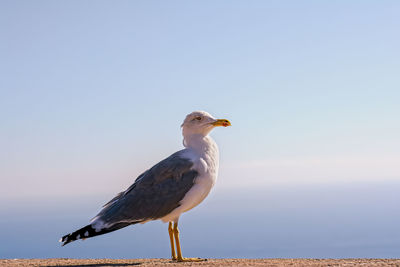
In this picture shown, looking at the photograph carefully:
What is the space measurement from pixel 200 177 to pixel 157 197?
4.08 ft

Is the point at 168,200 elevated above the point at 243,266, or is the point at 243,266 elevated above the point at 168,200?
the point at 168,200

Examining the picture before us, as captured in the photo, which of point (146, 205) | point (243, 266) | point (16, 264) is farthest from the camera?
point (16, 264)

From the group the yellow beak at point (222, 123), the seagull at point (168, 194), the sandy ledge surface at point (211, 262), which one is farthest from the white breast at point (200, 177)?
the sandy ledge surface at point (211, 262)

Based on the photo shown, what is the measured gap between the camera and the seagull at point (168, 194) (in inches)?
549

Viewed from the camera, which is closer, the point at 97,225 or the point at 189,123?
the point at 97,225

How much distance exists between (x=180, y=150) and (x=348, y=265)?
17.3ft

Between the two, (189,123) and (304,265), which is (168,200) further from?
(304,265)

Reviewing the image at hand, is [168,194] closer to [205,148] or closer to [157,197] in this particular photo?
[157,197]

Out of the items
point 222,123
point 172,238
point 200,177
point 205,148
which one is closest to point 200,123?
point 222,123

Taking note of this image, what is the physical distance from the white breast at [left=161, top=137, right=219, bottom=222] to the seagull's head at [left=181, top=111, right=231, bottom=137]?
0.34 metres

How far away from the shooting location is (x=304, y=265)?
13.4 m

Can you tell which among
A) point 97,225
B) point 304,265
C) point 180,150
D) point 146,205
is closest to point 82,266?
point 97,225

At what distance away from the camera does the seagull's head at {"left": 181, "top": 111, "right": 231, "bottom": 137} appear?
14727 mm

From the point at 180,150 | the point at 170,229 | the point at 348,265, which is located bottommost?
the point at 348,265
